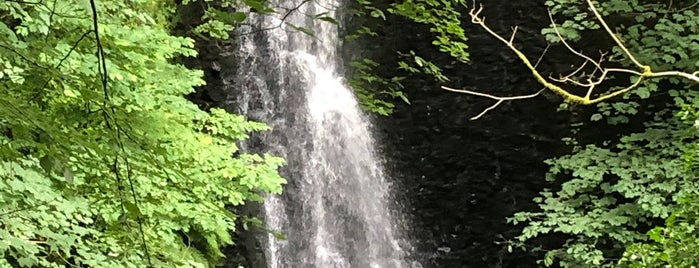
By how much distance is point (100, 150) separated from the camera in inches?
62.2

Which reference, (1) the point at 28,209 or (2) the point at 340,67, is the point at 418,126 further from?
(1) the point at 28,209

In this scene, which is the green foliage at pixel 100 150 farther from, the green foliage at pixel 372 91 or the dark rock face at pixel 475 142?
the dark rock face at pixel 475 142

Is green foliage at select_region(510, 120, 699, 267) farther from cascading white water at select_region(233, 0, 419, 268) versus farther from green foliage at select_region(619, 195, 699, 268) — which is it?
cascading white water at select_region(233, 0, 419, 268)

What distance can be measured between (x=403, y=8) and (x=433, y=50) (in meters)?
5.50

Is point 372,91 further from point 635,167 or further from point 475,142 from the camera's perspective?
point 475,142

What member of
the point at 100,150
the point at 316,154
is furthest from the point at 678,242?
the point at 316,154

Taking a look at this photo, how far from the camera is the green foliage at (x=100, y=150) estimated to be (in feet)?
5.35

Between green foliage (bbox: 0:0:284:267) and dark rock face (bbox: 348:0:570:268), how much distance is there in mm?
4133

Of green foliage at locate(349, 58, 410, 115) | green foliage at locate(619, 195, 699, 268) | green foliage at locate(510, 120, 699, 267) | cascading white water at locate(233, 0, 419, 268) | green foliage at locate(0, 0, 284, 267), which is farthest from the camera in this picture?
cascading white water at locate(233, 0, 419, 268)

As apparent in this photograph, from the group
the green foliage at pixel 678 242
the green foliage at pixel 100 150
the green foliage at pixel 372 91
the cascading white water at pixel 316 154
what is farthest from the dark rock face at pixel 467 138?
the green foliage at pixel 678 242

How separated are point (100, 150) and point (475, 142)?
6694 mm

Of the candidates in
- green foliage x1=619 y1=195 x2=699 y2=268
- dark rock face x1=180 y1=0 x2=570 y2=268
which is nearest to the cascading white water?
dark rock face x1=180 y1=0 x2=570 y2=268

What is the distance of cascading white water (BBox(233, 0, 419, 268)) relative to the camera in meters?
7.61

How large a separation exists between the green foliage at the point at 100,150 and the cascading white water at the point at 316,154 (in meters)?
2.87
